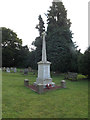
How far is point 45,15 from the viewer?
27828 mm

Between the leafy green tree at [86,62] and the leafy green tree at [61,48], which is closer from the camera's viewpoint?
the leafy green tree at [86,62]

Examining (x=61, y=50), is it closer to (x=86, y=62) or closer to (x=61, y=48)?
(x=61, y=48)

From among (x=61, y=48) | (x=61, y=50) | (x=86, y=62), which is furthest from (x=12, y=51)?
(x=86, y=62)

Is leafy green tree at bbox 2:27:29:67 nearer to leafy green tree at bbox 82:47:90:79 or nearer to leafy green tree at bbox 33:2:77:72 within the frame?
leafy green tree at bbox 33:2:77:72

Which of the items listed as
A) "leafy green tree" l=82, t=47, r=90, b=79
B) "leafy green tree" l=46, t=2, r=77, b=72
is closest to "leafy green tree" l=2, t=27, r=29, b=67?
"leafy green tree" l=46, t=2, r=77, b=72

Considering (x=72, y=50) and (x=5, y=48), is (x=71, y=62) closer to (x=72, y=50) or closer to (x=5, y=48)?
(x=72, y=50)

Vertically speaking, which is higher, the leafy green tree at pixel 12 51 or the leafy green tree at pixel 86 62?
the leafy green tree at pixel 12 51

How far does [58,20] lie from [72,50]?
8.68 metres

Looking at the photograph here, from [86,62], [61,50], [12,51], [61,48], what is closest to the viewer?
[86,62]

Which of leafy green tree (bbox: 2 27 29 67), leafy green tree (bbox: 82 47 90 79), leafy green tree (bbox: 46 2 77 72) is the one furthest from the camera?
leafy green tree (bbox: 2 27 29 67)

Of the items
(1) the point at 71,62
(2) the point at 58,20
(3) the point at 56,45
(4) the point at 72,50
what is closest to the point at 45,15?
(2) the point at 58,20

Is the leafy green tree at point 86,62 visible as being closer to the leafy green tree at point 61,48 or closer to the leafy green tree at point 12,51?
the leafy green tree at point 61,48

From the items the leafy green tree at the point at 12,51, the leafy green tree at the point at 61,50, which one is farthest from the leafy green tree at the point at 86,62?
the leafy green tree at the point at 12,51

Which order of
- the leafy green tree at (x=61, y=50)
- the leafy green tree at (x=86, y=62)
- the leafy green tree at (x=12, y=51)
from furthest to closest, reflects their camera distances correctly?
the leafy green tree at (x=12, y=51), the leafy green tree at (x=61, y=50), the leafy green tree at (x=86, y=62)
